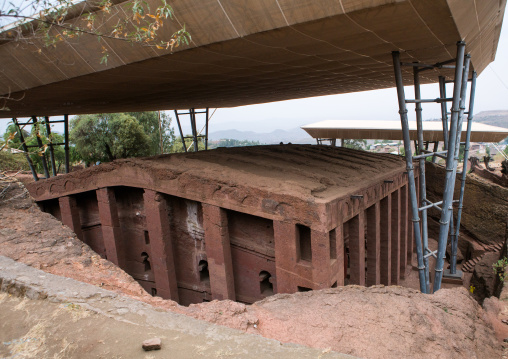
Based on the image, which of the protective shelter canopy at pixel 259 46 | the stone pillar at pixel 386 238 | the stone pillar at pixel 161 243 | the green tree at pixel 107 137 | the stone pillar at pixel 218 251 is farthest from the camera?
the green tree at pixel 107 137

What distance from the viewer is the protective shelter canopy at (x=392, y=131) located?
18406 mm

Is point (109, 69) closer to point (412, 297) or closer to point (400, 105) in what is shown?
point (400, 105)

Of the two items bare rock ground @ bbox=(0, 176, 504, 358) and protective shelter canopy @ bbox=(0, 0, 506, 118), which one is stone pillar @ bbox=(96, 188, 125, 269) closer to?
protective shelter canopy @ bbox=(0, 0, 506, 118)

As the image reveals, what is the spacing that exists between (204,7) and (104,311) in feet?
13.5

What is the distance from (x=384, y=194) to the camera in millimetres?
8391

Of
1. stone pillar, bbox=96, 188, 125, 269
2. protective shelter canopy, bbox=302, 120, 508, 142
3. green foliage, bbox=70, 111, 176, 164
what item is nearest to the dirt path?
stone pillar, bbox=96, 188, 125, 269

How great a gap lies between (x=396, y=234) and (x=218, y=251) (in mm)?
5158

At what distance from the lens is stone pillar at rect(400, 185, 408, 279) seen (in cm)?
1022

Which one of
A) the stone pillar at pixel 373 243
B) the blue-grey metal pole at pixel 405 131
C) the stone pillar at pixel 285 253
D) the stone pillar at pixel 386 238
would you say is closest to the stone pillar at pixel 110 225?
the stone pillar at pixel 285 253

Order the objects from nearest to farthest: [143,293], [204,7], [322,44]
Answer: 1. [143,293]
2. [204,7]
3. [322,44]

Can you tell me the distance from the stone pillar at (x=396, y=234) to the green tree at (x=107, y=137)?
21412mm

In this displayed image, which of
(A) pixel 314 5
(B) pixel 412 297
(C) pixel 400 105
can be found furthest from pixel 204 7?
(B) pixel 412 297

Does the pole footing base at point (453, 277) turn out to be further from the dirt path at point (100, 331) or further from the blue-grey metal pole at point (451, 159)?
the dirt path at point (100, 331)

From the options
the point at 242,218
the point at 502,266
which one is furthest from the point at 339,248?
the point at 502,266
